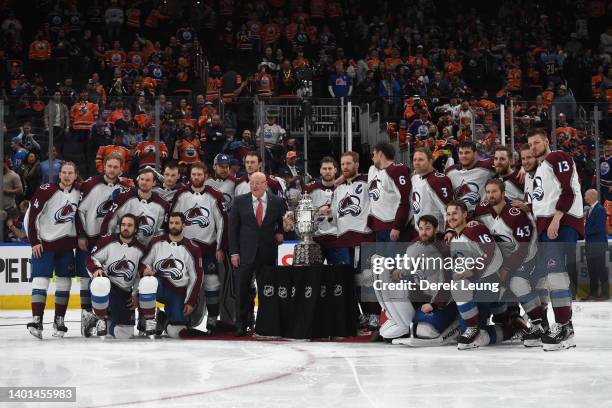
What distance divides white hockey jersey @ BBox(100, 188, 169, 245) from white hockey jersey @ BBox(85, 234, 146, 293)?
186 millimetres

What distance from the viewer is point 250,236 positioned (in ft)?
26.8

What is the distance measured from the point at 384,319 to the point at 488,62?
13390 millimetres

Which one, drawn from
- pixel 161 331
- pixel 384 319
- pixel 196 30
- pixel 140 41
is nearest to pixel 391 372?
pixel 384 319

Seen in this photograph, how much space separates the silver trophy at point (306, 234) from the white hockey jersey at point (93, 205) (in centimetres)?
164

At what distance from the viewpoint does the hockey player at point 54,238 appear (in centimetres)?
824

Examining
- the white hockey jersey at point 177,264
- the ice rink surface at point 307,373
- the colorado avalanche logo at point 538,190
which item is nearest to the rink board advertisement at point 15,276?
the ice rink surface at point 307,373

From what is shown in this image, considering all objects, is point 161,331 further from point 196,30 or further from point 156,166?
point 196,30

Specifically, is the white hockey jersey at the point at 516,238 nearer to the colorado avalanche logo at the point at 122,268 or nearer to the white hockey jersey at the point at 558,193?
the white hockey jersey at the point at 558,193

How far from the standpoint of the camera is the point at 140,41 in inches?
729

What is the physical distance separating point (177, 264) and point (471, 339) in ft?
8.58

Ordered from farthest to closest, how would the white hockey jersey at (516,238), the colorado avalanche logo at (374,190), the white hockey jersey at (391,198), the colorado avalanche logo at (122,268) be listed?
the colorado avalanche logo at (122,268) < the colorado avalanche logo at (374,190) < the white hockey jersey at (391,198) < the white hockey jersey at (516,238)

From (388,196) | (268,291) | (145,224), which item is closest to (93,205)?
(145,224)

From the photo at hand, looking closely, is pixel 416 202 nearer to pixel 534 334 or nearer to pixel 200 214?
pixel 534 334

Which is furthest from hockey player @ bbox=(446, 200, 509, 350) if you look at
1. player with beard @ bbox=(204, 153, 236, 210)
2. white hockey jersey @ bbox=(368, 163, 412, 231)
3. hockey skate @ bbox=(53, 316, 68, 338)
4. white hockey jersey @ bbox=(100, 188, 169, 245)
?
hockey skate @ bbox=(53, 316, 68, 338)
